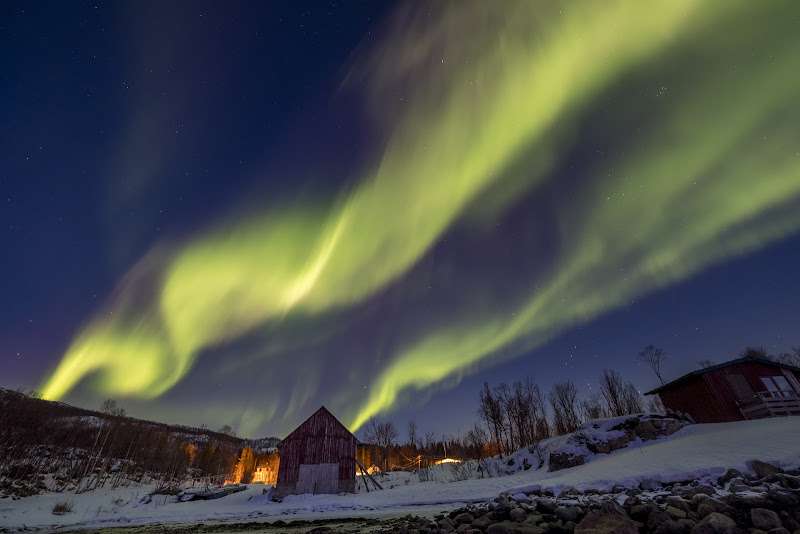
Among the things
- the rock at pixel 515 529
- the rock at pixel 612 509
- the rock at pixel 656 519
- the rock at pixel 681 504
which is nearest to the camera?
the rock at pixel 656 519

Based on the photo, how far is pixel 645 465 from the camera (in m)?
19.4

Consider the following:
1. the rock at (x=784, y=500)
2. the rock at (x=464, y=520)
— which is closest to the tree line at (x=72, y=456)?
the rock at (x=464, y=520)

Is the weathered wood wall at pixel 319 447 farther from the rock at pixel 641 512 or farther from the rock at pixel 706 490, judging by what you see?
the rock at pixel 641 512

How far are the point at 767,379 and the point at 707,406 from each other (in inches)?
243

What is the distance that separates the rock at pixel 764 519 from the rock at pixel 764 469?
789 centimetres

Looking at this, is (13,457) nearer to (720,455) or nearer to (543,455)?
(543,455)

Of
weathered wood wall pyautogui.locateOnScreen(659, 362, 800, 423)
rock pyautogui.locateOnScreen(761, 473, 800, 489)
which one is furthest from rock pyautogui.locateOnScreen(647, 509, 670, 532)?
weathered wood wall pyautogui.locateOnScreen(659, 362, 800, 423)

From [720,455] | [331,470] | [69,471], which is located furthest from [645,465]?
[69,471]

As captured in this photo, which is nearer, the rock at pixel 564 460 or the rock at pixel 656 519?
the rock at pixel 656 519

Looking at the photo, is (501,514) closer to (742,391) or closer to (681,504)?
(681,504)

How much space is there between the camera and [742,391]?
32.4 m

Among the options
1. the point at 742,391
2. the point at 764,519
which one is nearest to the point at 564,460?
the point at 742,391

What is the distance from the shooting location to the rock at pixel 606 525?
6820 mm

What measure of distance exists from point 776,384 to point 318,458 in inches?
1943
